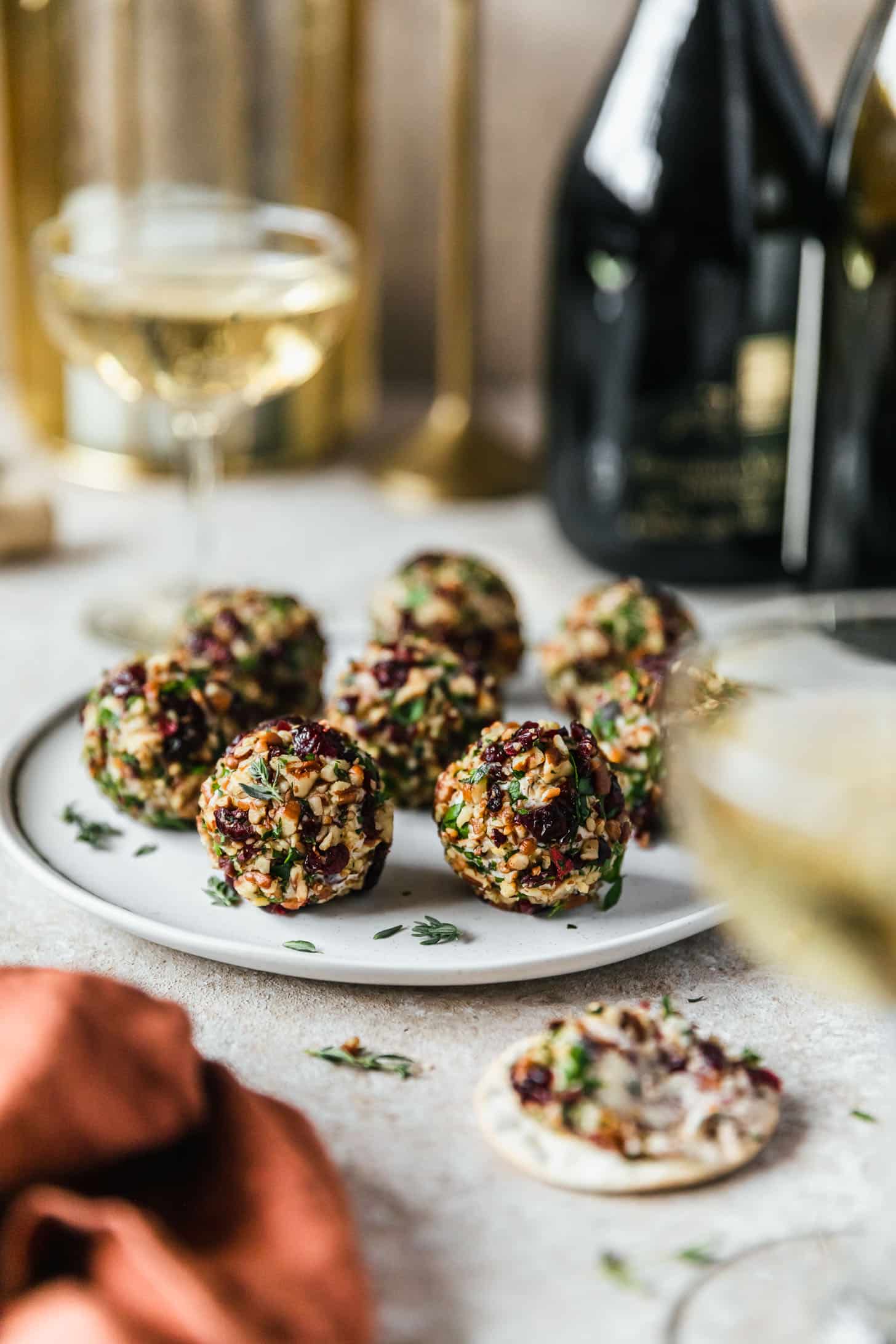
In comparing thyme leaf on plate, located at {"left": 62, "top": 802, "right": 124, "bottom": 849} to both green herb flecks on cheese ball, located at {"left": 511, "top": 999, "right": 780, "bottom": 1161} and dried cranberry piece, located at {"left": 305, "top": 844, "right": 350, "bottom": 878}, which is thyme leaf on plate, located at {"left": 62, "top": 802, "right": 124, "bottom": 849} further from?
green herb flecks on cheese ball, located at {"left": 511, "top": 999, "right": 780, "bottom": 1161}

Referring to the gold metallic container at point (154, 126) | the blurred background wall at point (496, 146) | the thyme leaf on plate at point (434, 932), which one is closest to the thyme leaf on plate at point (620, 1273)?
the thyme leaf on plate at point (434, 932)

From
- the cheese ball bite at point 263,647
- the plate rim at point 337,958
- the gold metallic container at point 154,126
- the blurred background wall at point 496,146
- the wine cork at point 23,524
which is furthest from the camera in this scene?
the blurred background wall at point 496,146

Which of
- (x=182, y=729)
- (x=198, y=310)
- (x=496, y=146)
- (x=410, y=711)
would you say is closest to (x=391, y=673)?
(x=410, y=711)

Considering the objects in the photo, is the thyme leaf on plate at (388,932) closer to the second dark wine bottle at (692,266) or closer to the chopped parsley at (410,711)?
the chopped parsley at (410,711)

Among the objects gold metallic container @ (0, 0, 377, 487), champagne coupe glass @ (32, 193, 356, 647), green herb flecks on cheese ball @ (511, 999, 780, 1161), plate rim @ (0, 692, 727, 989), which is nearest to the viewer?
green herb flecks on cheese ball @ (511, 999, 780, 1161)

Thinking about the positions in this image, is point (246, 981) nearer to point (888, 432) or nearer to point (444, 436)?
point (888, 432)

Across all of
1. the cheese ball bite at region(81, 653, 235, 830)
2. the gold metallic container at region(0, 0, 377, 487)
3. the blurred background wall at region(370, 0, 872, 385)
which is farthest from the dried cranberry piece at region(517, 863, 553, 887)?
the blurred background wall at region(370, 0, 872, 385)

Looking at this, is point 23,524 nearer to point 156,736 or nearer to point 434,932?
point 156,736
